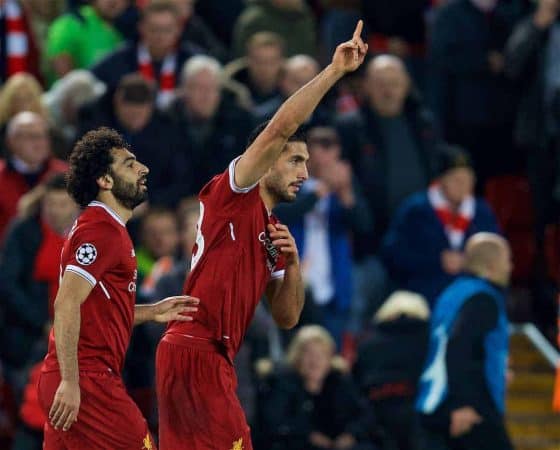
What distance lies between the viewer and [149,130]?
12.3m

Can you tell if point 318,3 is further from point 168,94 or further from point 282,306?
point 282,306

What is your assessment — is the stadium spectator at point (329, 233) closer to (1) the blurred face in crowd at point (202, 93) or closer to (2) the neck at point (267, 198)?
(1) the blurred face in crowd at point (202, 93)

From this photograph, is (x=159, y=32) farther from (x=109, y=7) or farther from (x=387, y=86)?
(x=387, y=86)

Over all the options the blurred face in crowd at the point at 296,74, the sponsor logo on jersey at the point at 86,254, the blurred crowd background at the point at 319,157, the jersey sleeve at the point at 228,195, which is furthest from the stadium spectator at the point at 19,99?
the sponsor logo on jersey at the point at 86,254

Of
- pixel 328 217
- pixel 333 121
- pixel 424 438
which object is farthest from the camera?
pixel 333 121

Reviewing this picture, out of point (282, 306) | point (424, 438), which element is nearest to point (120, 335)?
point (282, 306)

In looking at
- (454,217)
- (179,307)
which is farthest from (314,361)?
(179,307)

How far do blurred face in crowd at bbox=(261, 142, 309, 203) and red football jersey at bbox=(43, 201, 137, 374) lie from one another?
0.74 m

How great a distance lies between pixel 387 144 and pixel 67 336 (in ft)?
20.3

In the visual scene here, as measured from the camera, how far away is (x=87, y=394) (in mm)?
7430

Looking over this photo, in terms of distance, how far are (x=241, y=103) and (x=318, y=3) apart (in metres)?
2.35

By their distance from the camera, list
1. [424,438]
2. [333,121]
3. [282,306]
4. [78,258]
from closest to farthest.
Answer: [78,258], [282,306], [424,438], [333,121]

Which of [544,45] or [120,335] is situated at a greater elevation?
[544,45]

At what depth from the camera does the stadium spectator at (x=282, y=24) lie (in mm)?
13867
